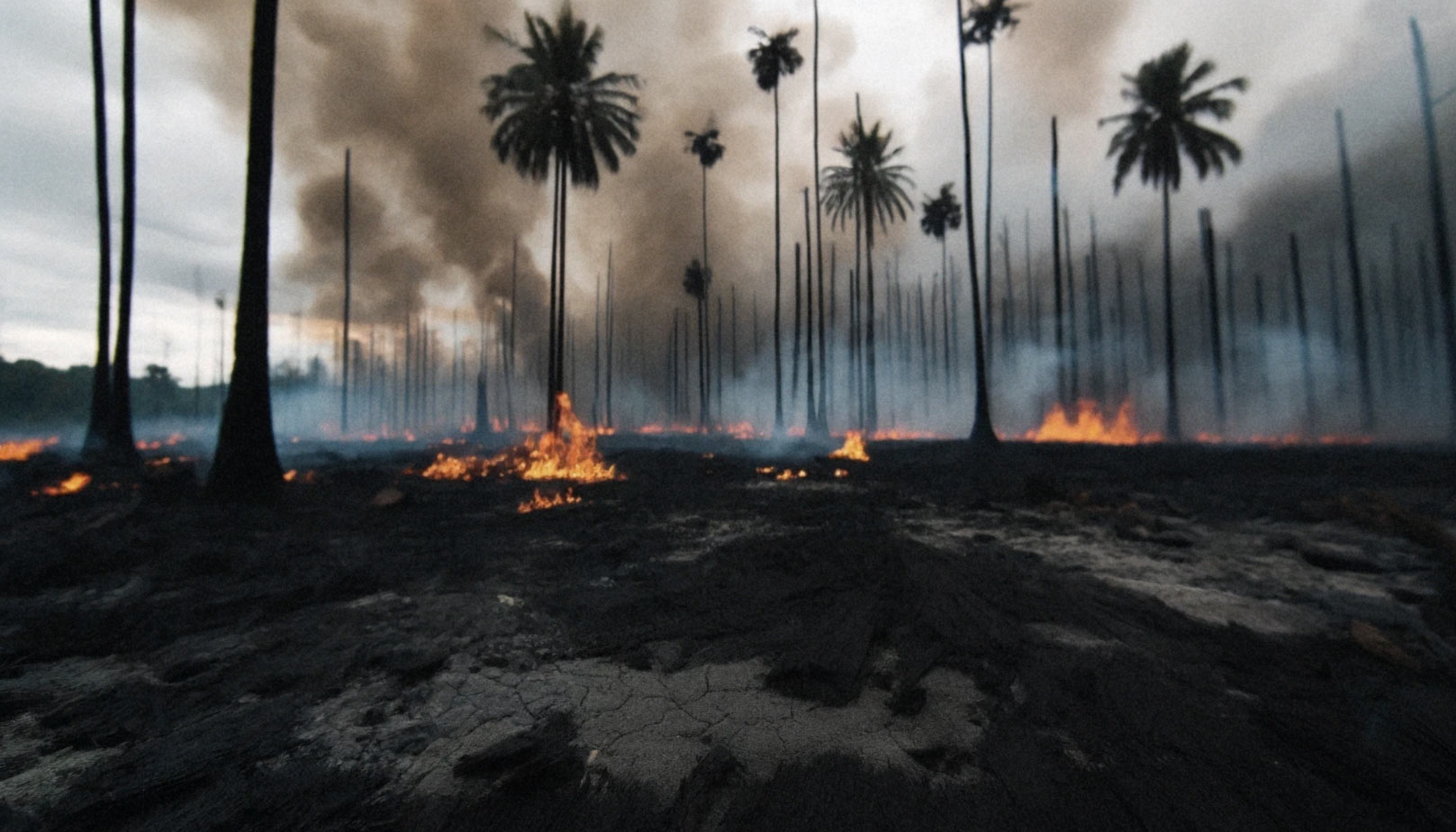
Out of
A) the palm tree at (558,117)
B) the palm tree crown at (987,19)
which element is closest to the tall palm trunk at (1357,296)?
the palm tree crown at (987,19)

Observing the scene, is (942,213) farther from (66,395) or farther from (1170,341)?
(66,395)

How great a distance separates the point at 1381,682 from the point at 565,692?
16.4 ft

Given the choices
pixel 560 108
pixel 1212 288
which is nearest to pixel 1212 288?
pixel 1212 288

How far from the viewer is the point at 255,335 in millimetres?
8359

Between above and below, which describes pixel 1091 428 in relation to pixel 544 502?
above

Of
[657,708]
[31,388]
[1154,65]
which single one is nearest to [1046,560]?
[657,708]

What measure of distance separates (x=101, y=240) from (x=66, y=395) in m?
60.4

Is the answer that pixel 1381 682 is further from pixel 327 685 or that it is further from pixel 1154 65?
pixel 1154 65

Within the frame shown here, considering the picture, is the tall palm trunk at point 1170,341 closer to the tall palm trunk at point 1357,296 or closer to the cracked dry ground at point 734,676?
the tall palm trunk at point 1357,296

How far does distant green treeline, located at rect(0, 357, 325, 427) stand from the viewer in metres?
46.4

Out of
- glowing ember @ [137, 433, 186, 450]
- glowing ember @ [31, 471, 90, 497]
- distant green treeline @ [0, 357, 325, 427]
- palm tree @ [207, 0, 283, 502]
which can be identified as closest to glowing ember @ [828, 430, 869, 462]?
palm tree @ [207, 0, 283, 502]

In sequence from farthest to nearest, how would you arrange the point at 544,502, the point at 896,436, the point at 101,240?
the point at 896,436
the point at 101,240
the point at 544,502

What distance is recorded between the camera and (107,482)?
10250 mm

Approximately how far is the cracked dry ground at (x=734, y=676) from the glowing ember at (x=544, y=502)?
7.32ft
